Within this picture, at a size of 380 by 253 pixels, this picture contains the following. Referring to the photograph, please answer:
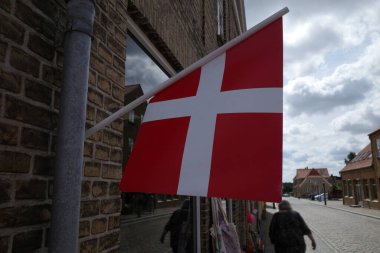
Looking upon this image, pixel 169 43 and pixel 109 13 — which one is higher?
pixel 169 43

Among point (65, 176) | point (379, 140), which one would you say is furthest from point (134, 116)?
point (379, 140)

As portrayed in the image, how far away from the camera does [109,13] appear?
2277mm

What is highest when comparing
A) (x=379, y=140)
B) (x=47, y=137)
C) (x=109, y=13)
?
(x=379, y=140)

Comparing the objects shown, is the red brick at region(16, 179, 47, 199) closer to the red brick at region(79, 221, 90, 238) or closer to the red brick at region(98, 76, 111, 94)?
the red brick at region(79, 221, 90, 238)

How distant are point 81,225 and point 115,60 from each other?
1051mm

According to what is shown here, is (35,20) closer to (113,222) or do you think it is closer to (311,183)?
(113,222)

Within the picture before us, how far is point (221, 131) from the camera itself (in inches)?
69.3

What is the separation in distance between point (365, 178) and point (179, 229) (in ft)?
134

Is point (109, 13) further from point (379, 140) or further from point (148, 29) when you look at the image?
point (379, 140)

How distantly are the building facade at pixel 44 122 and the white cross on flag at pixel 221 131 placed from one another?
0.31 meters

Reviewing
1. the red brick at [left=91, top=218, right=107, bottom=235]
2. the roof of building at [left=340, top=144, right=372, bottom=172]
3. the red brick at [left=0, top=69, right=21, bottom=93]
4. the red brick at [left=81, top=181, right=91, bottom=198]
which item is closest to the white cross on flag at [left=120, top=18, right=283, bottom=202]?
the red brick at [left=81, top=181, right=91, bottom=198]

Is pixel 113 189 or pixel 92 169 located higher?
pixel 92 169

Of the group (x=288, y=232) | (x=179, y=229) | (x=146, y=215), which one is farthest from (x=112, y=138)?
(x=288, y=232)

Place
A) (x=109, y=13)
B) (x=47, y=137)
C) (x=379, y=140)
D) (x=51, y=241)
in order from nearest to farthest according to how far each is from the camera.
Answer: (x=51, y=241), (x=47, y=137), (x=109, y=13), (x=379, y=140)
